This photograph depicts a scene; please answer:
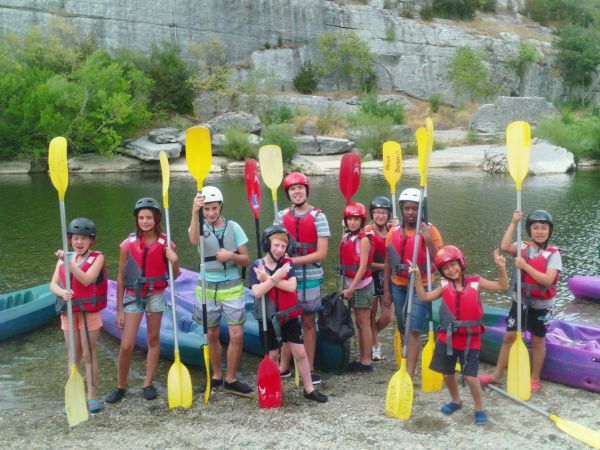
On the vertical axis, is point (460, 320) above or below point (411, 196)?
below

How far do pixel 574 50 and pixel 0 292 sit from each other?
41.0 meters

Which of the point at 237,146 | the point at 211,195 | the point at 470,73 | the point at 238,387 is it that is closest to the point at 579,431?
the point at 238,387

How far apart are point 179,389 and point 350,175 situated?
224 cm

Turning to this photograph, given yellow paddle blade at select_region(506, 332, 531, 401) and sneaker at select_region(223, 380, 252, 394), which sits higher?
yellow paddle blade at select_region(506, 332, 531, 401)

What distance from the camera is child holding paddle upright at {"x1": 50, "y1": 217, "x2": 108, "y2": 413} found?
12.6 ft

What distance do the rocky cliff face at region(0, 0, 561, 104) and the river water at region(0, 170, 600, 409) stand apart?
12.8 meters

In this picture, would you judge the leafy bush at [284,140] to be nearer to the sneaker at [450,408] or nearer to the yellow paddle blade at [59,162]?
the yellow paddle blade at [59,162]

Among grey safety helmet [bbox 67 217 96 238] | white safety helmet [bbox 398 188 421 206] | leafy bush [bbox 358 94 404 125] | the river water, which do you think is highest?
leafy bush [bbox 358 94 404 125]

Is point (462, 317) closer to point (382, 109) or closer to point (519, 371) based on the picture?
point (519, 371)

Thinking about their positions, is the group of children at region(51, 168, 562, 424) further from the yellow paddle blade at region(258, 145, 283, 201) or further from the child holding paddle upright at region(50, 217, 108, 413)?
the yellow paddle blade at region(258, 145, 283, 201)

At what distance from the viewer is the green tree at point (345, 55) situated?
35906 mm

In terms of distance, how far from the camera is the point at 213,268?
4.04 metres

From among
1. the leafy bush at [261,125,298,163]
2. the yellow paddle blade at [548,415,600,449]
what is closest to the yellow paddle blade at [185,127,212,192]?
the yellow paddle blade at [548,415,600,449]

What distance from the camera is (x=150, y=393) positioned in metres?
4.21
